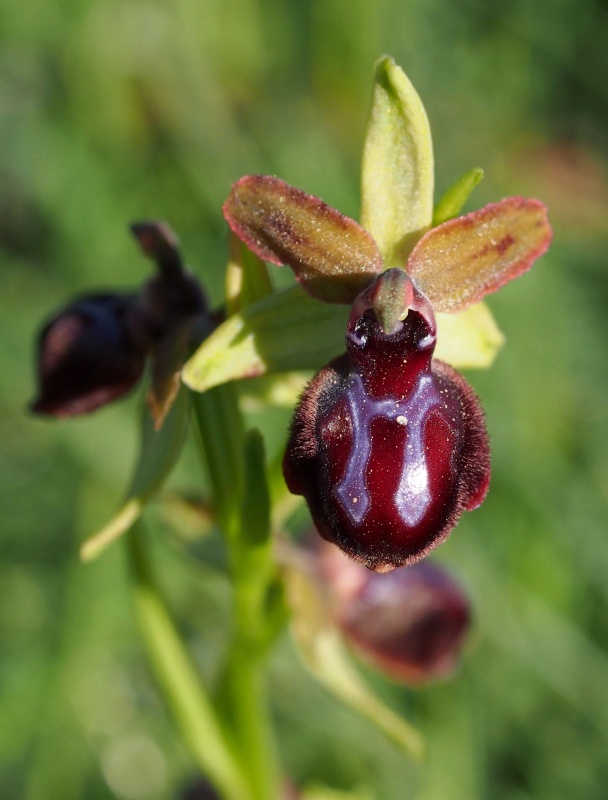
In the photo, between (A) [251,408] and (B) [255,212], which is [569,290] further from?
(B) [255,212]

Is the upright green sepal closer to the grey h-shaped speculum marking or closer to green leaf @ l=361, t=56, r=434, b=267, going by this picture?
the grey h-shaped speculum marking

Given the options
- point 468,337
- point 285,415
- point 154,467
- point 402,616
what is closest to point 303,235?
point 468,337

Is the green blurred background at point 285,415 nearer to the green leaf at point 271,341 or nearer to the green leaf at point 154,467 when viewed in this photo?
the green leaf at point 154,467

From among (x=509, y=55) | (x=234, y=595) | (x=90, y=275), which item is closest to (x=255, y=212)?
(x=234, y=595)

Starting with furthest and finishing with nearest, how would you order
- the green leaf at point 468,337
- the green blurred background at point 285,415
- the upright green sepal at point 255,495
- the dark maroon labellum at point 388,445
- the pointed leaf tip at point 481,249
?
the green blurred background at point 285,415 < the green leaf at point 468,337 < the upright green sepal at point 255,495 < the pointed leaf tip at point 481,249 < the dark maroon labellum at point 388,445

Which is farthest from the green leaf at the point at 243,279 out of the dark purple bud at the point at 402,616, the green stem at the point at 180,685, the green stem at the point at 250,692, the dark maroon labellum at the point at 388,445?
the dark purple bud at the point at 402,616

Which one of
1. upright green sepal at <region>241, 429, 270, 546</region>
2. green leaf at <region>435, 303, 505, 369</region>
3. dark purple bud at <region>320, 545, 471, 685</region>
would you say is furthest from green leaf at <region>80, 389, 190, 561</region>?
dark purple bud at <region>320, 545, 471, 685</region>
